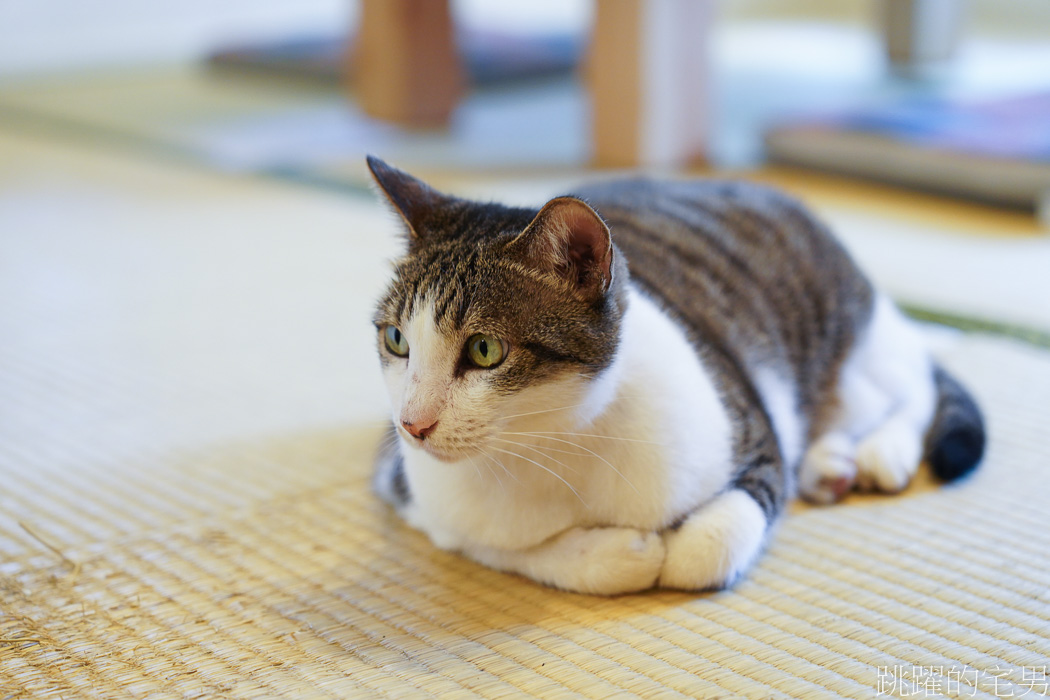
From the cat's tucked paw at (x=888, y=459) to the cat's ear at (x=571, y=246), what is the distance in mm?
545

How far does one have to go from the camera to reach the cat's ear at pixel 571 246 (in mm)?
964

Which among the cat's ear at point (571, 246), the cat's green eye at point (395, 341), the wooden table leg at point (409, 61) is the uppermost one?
the wooden table leg at point (409, 61)

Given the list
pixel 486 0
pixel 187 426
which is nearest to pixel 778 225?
pixel 187 426

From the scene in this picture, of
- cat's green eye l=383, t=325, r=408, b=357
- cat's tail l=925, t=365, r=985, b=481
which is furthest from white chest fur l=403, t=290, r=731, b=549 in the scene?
cat's tail l=925, t=365, r=985, b=481

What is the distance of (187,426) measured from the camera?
1581 millimetres

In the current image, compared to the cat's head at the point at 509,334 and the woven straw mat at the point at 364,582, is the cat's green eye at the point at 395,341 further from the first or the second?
the woven straw mat at the point at 364,582

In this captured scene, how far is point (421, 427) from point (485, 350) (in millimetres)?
96

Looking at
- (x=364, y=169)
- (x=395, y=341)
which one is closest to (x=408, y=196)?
(x=395, y=341)

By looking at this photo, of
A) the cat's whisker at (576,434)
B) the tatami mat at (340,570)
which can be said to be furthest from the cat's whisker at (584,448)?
the tatami mat at (340,570)

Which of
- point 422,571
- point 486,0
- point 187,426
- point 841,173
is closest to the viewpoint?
point 422,571

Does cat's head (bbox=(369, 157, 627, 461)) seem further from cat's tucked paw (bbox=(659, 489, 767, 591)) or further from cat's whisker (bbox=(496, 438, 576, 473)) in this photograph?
cat's tucked paw (bbox=(659, 489, 767, 591))

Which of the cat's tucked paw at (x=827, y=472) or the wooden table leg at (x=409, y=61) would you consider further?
the wooden table leg at (x=409, y=61)

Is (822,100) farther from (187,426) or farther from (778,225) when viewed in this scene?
(187,426)

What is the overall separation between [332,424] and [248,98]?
2961 millimetres
